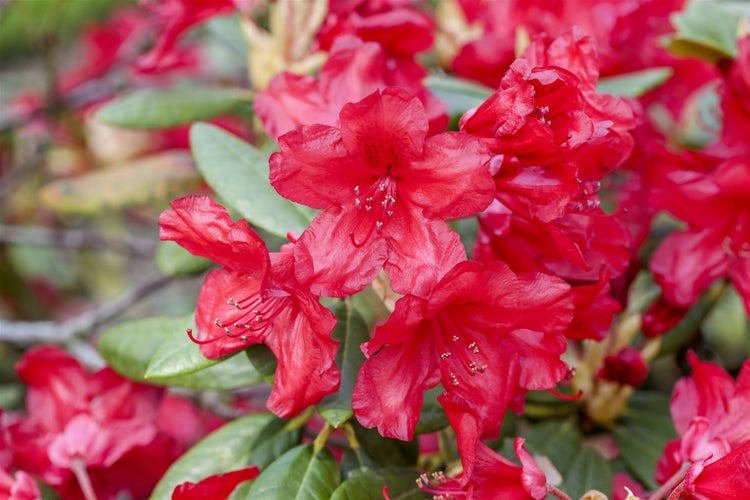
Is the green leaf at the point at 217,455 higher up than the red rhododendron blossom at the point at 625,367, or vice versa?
the red rhododendron blossom at the point at 625,367

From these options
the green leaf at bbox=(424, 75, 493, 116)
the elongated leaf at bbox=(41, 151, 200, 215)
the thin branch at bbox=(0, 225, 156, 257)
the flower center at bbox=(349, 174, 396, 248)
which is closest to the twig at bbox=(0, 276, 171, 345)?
the elongated leaf at bbox=(41, 151, 200, 215)

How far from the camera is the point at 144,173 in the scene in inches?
72.8

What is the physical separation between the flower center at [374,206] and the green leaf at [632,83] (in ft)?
1.57

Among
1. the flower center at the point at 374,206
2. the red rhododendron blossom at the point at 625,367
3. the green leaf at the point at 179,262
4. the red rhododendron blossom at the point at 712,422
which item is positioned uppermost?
the flower center at the point at 374,206

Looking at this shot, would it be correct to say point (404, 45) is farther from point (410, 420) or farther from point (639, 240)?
point (410, 420)

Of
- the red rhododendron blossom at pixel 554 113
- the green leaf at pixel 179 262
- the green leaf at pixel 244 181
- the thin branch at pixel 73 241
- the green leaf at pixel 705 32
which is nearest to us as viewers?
the red rhododendron blossom at pixel 554 113

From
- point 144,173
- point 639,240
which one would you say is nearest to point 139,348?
point 639,240

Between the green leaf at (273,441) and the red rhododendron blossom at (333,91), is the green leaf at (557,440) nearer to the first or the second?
the green leaf at (273,441)

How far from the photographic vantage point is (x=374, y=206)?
0.85m

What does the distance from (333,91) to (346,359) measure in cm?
31

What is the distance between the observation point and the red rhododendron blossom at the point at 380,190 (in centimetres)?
79

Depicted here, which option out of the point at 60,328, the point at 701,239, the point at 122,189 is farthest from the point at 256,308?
the point at 122,189

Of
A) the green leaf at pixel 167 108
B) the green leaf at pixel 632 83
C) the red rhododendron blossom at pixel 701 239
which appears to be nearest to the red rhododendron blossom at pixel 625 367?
the red rhododendron blossom at pixel 701 239

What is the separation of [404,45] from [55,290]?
6.23 feet
